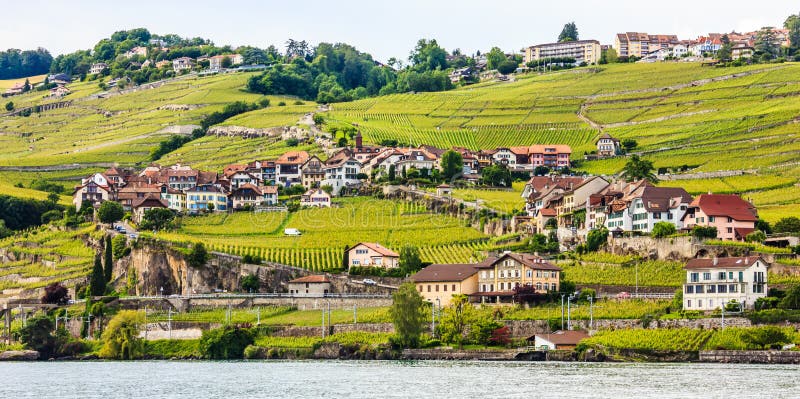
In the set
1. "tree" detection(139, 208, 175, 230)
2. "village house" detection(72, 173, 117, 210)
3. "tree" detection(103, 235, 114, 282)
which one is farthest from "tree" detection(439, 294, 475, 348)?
"village house" detection(72, 173, 117, 210)

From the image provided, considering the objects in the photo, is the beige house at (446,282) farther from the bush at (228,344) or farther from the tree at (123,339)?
the tree at (123,339)

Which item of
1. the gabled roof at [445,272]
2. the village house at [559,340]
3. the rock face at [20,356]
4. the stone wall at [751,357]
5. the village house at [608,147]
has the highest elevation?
the village house at [608,147]

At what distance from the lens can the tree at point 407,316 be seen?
9562 centimetres

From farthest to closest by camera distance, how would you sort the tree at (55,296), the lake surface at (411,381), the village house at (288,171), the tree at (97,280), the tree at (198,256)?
the village house at (288,171), the tree at (55,296), the tree at (198,256), the tree at (97,280), the lake surface at (411,381)

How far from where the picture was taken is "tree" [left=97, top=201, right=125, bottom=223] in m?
141

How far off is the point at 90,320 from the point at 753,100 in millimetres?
105605

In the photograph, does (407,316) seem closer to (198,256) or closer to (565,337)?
(565,337)

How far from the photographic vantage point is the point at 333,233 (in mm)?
132250

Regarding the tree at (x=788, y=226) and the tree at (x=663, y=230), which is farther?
the tree at (x=663, y=230)

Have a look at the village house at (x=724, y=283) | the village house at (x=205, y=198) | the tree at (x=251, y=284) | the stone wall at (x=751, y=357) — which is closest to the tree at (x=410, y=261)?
the tree at (x=251, y=284)

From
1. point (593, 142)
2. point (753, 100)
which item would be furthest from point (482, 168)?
point (753, 100)

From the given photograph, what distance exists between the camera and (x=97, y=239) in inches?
5330

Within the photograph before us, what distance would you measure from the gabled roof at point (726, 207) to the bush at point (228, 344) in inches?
1557

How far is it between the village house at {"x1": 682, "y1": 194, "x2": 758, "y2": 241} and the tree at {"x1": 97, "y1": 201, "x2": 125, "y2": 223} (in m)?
62.4
